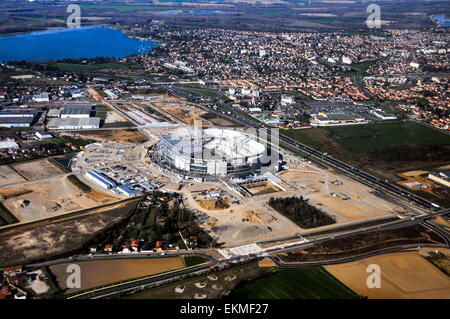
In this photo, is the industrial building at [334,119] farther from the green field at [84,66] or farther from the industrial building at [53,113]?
the green field at [84,66]

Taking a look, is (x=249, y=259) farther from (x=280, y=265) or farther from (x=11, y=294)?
(x=11, y=294)

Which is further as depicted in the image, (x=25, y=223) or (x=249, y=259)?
(x=25, y=223)

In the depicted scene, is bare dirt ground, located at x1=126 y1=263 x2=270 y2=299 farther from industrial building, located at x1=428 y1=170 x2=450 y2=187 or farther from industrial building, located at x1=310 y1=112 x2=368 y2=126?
industrial building, located at x1=310 y1=112 x2=368 y2=126

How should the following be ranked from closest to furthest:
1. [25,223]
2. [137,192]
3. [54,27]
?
[25,223]
[137,192]
[54,27]

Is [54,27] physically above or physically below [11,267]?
above

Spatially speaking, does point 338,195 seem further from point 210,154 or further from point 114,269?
point 114,269

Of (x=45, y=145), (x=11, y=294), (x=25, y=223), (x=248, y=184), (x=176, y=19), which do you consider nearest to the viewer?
(x=11, y=294)

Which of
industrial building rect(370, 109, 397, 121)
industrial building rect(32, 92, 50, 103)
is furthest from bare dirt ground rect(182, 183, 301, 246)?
industrial building rect(32, 92, 50, 103)
